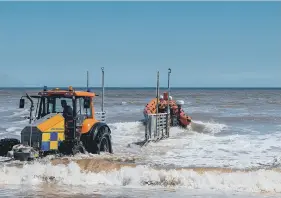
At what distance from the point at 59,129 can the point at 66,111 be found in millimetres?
615

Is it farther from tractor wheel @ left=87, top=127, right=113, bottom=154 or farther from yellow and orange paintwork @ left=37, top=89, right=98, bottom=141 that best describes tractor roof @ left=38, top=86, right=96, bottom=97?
tractor wheel @ left=87, top=127, right=113, bottom=154

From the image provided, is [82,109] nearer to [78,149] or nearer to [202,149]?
[78,149]

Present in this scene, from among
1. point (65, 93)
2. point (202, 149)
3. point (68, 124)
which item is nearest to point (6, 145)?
point (68, 124)

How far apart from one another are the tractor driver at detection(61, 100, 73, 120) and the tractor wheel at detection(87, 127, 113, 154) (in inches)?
39.3

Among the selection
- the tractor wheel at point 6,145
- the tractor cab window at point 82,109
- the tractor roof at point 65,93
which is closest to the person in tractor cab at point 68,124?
the tractor cab window at point 82,109

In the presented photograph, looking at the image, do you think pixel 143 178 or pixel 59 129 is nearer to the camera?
pixel 143 178

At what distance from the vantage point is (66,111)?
14.9 metres

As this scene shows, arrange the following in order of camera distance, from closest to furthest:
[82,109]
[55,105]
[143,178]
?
1. [143,178]
2. [55,105]
3. [82,109]

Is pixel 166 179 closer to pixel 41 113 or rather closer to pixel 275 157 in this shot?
pixel 41 113

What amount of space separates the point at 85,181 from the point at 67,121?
2.67 m

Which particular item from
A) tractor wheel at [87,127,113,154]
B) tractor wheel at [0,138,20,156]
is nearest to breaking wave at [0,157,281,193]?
tractor wheel at [0,138,20,156]

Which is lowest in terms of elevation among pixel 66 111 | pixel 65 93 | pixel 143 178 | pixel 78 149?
pixel 143 178

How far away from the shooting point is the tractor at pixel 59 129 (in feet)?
45.4

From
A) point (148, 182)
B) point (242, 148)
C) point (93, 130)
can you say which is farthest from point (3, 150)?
point (242, 148)
